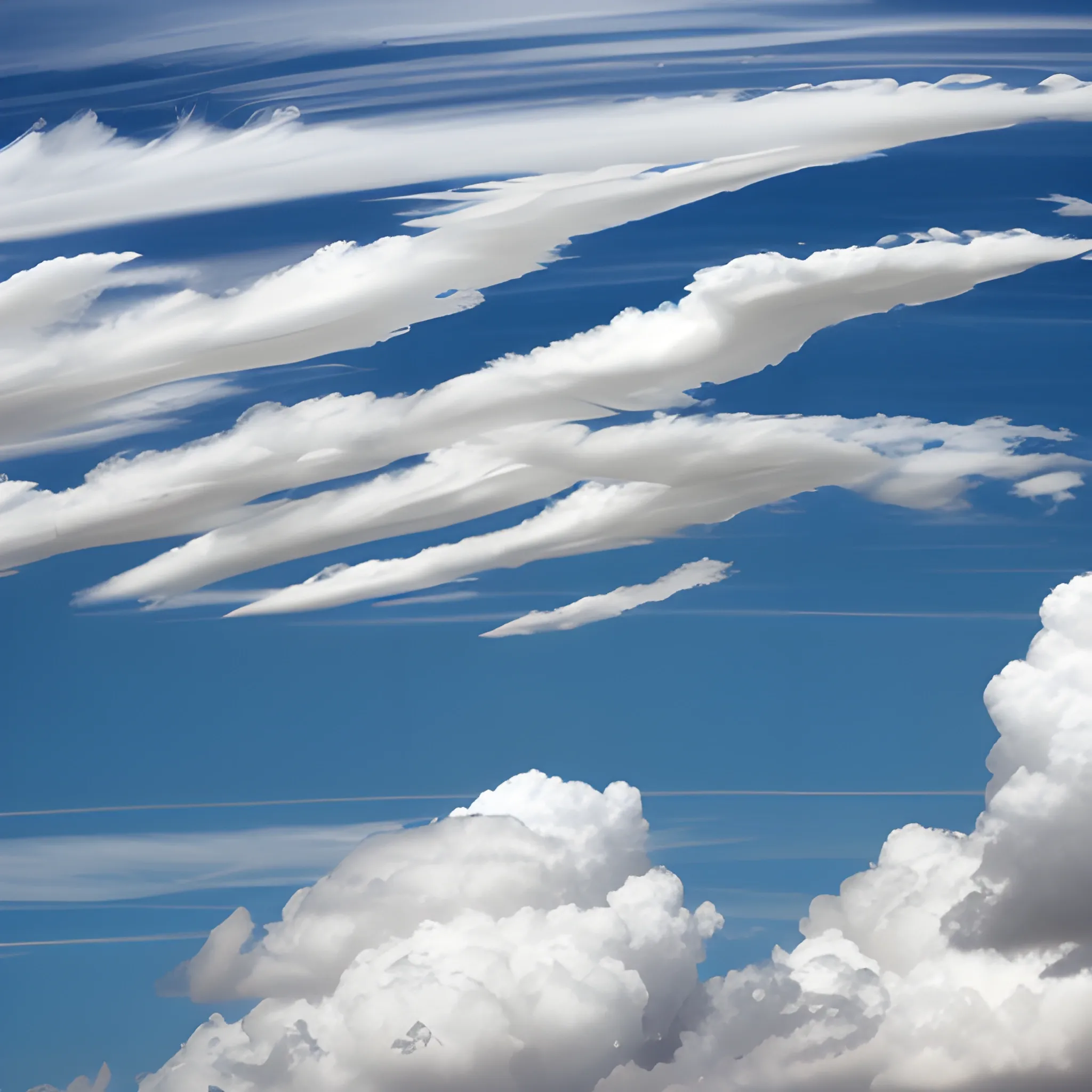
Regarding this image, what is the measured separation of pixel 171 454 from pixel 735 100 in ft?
27.1

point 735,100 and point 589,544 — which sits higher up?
point 735,100

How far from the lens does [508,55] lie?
47.9 feet

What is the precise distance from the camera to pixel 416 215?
14703mm

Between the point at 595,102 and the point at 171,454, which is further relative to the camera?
the point at 171,454

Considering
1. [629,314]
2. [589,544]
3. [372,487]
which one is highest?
[629,314]

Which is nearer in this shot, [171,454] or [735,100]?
[735,100]

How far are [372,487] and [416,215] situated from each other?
3394mm

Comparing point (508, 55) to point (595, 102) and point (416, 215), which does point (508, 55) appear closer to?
point (595, 102)

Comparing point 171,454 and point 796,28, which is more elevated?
point 796,28

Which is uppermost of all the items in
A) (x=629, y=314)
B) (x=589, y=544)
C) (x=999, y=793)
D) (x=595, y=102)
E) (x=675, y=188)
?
(x=595, y=102)

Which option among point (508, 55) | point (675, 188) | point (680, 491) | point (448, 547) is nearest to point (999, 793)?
point (680, 491)

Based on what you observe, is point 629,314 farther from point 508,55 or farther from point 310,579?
point 310,579

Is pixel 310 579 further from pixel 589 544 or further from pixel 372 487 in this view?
pixel 589 544

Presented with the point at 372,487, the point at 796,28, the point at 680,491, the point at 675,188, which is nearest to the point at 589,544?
the point at 680,491
